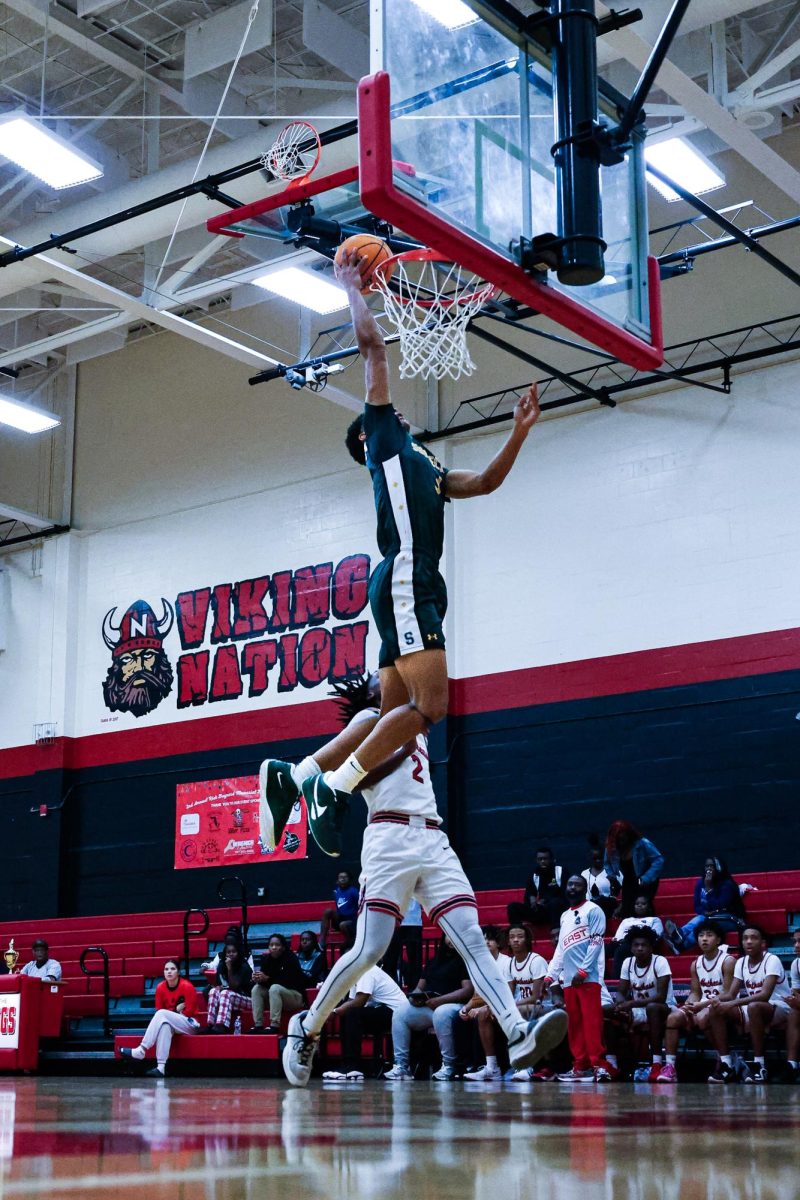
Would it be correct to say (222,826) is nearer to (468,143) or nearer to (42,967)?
(42,967)

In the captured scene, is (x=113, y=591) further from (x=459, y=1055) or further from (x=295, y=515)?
(x=459, y=1055)

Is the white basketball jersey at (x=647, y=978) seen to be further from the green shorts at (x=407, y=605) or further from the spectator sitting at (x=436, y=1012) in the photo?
the green shorts at (x=407, y=605)

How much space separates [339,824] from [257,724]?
15.5 meters

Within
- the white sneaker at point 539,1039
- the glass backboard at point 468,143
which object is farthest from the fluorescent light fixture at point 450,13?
the white sneaker at point 539,1039

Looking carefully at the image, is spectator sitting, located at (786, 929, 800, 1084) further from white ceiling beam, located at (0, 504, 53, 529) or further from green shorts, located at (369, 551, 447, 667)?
white ceiling beam, located at (0, 504, 53, 529)

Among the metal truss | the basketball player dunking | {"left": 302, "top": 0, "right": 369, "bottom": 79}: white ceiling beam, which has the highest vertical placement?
{"left": 302, "top": 0, "right": 369, "bottom": 79}: white ceiling beam

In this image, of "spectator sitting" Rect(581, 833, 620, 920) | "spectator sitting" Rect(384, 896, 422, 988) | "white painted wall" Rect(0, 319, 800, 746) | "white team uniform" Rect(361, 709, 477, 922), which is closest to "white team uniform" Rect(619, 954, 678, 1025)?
"spectator sitting" Rect(581, 833, 620, 920)

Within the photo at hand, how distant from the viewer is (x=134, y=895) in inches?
875

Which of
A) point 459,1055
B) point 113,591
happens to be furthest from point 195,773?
point 459,1055

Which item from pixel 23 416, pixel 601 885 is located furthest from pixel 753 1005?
pixel 23 416

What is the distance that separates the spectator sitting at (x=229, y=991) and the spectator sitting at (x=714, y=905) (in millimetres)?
Result: 4798

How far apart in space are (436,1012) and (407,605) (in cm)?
805

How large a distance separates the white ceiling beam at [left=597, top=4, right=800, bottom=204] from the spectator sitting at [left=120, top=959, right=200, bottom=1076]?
1071cm

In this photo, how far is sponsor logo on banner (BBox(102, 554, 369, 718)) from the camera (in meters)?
21.0
